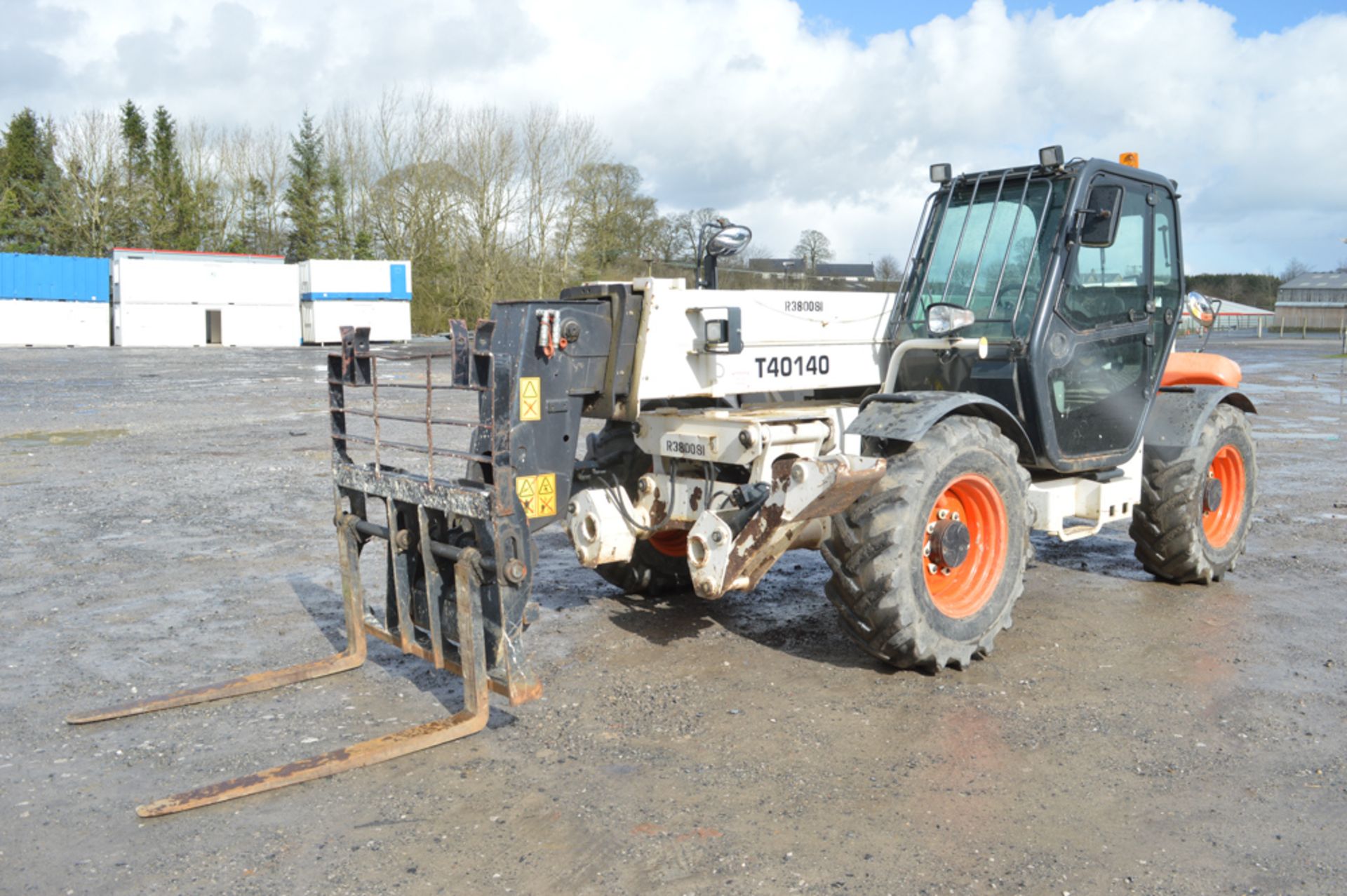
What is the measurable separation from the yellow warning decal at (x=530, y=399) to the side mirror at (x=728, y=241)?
4.97 ft

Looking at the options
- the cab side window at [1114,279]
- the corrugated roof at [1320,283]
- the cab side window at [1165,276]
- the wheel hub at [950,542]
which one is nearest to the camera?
the wheel hub at [950,542]

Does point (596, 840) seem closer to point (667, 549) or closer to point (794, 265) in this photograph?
point (667, 549)

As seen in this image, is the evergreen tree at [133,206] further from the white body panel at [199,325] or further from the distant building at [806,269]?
the distant building at [806,269]

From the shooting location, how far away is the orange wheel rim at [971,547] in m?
5.72

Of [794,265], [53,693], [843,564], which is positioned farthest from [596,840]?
[794,265]

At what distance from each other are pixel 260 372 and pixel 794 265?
2550 centimetres

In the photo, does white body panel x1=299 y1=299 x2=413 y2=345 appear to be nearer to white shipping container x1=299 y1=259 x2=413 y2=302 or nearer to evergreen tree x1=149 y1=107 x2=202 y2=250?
white shipping container x1=299 y1=259 x2=413 y2=302

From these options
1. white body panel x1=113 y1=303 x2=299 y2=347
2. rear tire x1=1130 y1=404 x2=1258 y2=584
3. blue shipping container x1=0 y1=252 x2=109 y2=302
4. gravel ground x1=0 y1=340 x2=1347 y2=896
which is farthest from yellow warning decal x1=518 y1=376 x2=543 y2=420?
blue shipping container x1=0 y1=252 x2=109 y2=302

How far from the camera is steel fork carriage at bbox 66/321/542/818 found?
4.58 meters

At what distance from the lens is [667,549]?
6852 mm

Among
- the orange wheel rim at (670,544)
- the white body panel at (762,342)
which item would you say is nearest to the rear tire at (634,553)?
the orange wheel rim at (670,544)

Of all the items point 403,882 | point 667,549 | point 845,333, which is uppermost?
point 845,333

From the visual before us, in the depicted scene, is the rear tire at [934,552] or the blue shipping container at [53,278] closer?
the rear tire at [934,552]

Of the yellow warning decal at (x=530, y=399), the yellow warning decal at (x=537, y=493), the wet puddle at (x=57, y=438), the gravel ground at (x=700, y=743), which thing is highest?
the yellow warning decal at (x=530, y=399)
